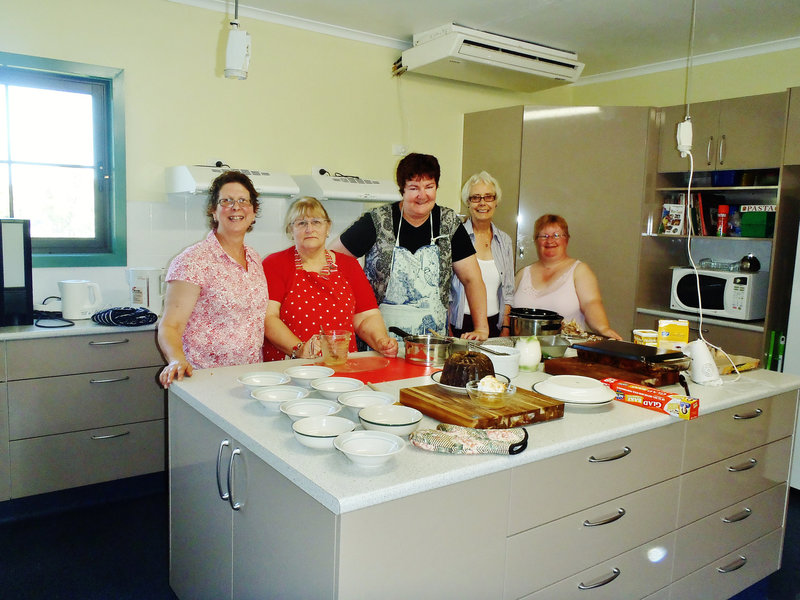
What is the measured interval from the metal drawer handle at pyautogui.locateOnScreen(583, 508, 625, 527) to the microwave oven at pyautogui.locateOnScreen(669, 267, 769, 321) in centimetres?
230

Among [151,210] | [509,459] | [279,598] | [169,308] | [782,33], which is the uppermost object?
[782,33]

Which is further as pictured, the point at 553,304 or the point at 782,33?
the point at 782,33

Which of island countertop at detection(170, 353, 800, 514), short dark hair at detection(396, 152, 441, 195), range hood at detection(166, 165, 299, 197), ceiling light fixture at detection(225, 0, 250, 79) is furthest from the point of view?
range hood at detection(166, 165, 299, 197)

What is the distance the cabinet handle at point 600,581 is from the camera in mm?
1619

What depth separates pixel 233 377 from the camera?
6.34ft

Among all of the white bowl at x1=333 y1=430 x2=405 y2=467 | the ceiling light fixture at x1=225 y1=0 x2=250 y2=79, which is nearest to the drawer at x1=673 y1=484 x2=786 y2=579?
the white bowl at x1=333 y1=430 x2=405 y2=467

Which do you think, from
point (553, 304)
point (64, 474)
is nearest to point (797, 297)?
point (553, 304)

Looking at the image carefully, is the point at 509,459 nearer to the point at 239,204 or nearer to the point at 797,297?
the point at 239,204

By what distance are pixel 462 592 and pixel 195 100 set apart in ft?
10.1

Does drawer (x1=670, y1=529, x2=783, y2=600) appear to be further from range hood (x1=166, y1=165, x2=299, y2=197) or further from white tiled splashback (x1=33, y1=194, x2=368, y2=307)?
white tiled splashback (x1=33, y1=194, x2=368, y2=307)

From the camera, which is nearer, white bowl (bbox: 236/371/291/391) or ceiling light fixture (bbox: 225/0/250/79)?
white bowl (bbox: 236/371/291/391)

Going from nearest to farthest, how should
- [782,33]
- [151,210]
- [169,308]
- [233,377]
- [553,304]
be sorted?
[233,377] → [169,308] → [553,304] → [151,210] → [782,33]

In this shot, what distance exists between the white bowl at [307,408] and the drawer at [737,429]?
1.03 metres

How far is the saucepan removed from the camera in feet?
7.10
